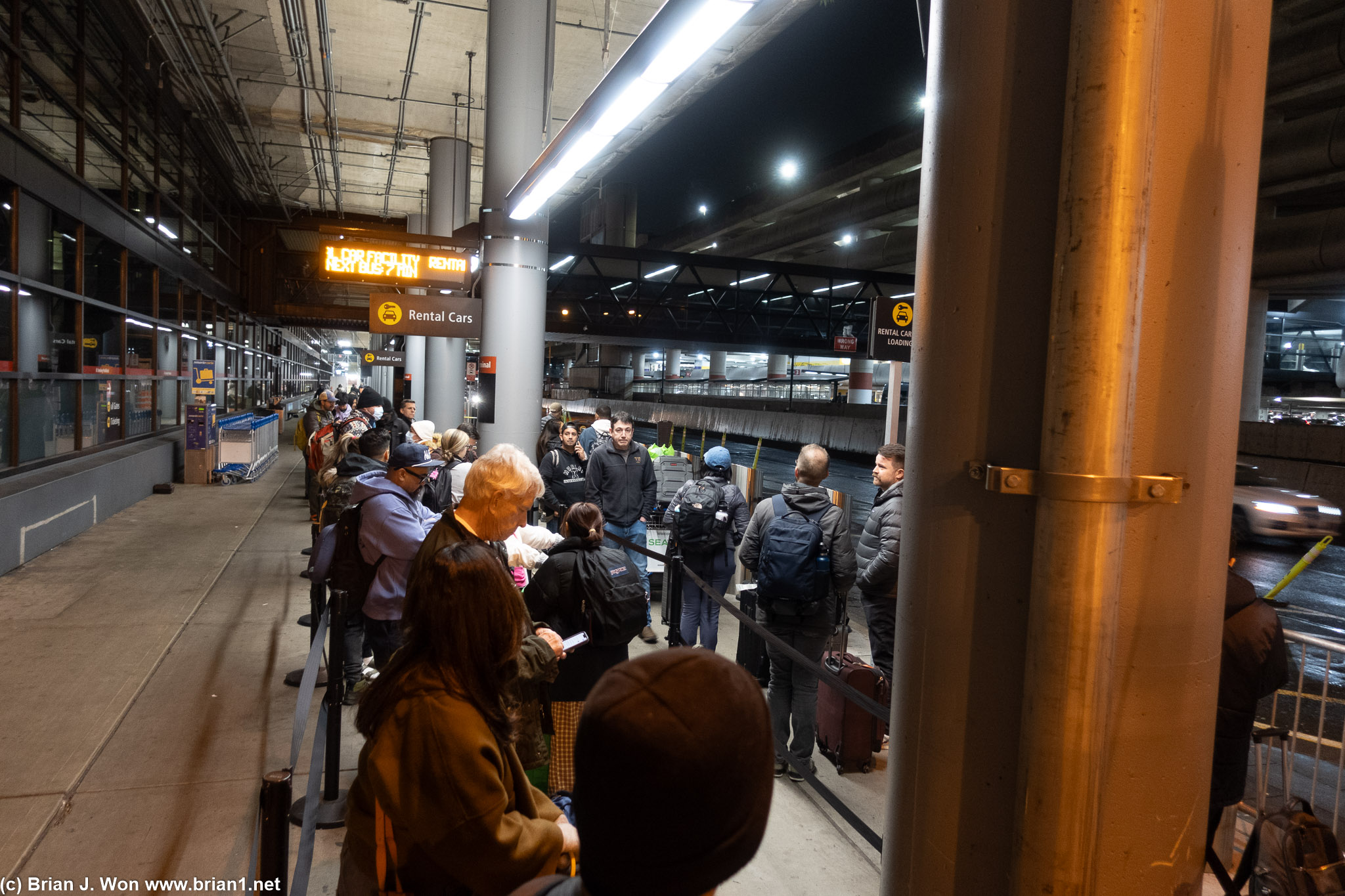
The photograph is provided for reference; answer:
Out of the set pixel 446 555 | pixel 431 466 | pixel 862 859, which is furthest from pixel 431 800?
pixel 431 466

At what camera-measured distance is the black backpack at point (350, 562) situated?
476 cm

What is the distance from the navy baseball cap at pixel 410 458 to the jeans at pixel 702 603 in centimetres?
256

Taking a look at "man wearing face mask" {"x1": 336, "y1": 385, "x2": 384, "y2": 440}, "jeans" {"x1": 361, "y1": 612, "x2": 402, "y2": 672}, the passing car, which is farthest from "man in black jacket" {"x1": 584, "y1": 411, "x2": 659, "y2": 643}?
the passing car

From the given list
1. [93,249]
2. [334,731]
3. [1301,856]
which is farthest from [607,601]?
[93,249]

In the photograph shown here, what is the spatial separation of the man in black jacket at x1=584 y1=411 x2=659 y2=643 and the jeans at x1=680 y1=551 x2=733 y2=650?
1.08 meters

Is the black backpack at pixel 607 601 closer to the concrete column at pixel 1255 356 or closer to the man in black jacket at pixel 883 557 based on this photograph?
the man in black jacket at pixel 883 557

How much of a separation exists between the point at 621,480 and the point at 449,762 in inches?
238

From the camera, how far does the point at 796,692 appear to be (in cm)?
496

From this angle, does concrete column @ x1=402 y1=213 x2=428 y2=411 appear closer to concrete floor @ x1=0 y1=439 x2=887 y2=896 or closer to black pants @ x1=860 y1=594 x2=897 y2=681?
concrete floor @ x1=0 y1=439 x2=887 y2=896

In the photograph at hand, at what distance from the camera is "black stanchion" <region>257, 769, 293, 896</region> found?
7.76ft

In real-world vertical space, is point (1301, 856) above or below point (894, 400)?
below

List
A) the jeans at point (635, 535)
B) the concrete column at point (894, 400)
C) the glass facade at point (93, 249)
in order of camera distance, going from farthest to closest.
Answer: the glass facade at point (93, 249) → the jeans at point (635, 535) → the concrete column at point (894, 400)

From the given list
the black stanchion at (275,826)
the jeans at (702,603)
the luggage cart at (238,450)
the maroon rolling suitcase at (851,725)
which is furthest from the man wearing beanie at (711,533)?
the luggage cart at (238,450)

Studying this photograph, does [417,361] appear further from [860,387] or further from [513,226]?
[860,387]
